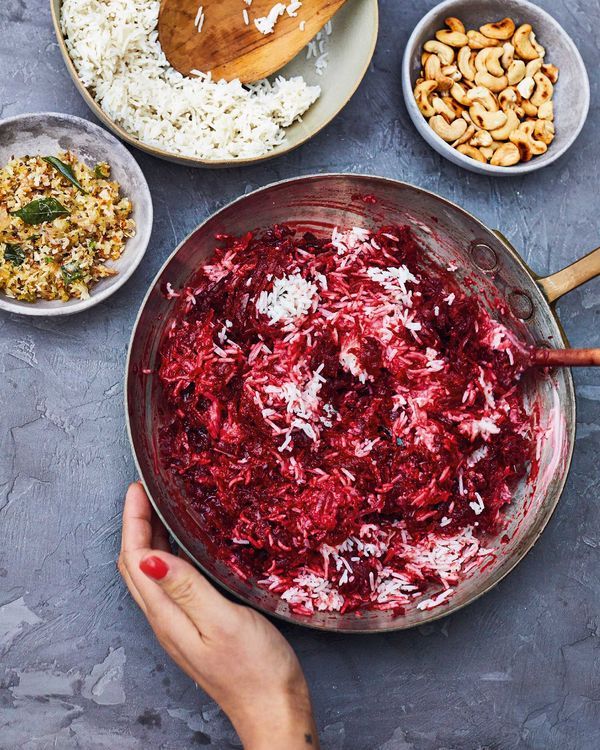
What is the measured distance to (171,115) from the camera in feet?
7.77

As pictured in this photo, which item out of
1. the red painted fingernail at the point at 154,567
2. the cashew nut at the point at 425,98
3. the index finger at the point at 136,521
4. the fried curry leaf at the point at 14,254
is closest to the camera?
the red painted fingernail at the point at 154,567

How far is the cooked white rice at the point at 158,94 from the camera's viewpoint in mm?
2252

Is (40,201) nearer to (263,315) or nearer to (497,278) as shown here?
(263,315)

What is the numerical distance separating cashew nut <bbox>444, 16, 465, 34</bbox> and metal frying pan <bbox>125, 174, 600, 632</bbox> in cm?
68

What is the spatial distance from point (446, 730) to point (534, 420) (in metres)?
1.17

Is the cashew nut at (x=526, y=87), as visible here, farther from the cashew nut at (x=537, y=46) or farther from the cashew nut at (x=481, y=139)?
the cashew nut at (x=481, y=139)

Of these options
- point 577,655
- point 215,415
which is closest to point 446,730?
point 577,655

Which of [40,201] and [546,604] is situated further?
[546,604]

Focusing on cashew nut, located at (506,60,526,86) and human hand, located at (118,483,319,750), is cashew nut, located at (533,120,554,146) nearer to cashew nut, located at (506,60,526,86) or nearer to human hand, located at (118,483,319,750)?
cashew nut, located at (506,60,526,86)

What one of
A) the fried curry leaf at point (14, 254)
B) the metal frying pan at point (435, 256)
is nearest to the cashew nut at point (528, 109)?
the metal frying pan at point (435, 256)

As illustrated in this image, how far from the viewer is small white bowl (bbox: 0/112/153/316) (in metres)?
2.30

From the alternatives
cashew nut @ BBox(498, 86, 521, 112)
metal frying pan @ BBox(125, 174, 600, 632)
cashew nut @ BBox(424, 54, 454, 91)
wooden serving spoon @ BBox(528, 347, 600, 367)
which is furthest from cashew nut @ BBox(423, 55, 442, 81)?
wooden serving spoon @ BBox(528, 347, 600, 367)

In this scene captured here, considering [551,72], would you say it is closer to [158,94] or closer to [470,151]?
[470,151]

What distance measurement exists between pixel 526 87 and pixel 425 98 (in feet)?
1.31
